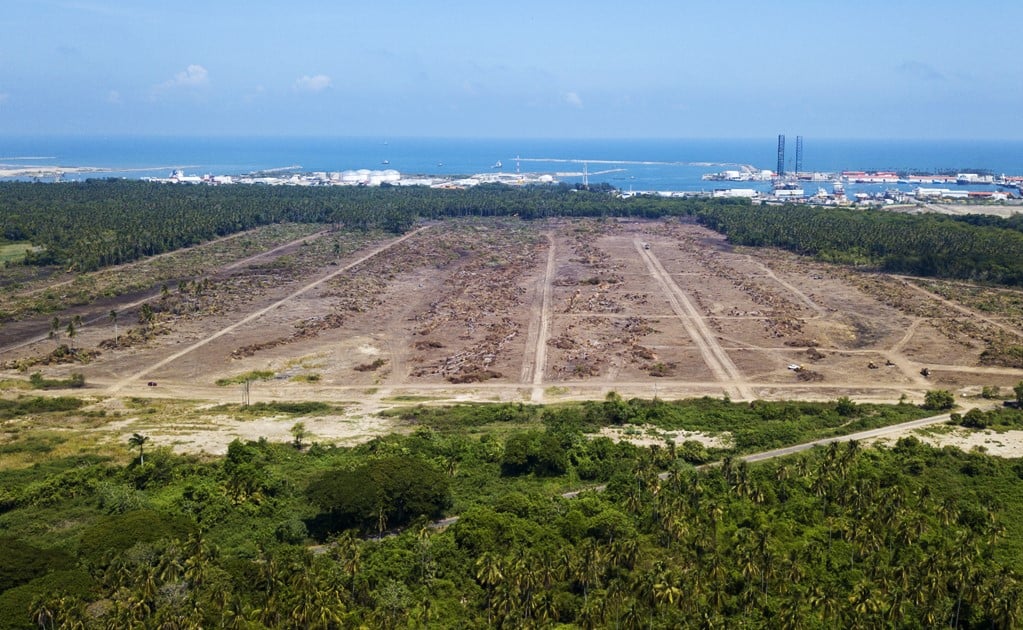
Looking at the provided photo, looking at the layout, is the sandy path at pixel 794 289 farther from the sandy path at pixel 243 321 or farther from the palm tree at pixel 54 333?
the palm tree at pixel 54 333

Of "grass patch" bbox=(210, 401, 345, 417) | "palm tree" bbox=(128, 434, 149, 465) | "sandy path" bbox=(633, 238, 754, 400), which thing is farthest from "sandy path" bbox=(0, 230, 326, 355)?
"sandy path" bbox=(633, 238, 754, 400)

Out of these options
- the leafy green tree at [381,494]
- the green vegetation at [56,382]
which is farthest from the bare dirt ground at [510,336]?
the leafy green tree at [381,494]

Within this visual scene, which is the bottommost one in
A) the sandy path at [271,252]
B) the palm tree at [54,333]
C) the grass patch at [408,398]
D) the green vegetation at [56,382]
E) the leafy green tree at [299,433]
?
the grass patch at [408,398]

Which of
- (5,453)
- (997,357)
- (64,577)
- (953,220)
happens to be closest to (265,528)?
(64,577)

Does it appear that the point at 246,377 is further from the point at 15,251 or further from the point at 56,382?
the point at 15,251

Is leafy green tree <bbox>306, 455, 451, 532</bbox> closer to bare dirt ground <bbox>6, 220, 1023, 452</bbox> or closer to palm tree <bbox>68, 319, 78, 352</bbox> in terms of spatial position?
bare dirt ground <bbox>6, 220, 1023, 452</bbox>

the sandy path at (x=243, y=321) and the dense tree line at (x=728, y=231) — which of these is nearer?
the sandy path at (x=243, y=321)
